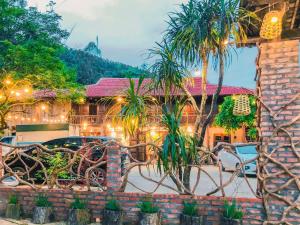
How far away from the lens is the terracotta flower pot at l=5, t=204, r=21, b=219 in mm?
5289

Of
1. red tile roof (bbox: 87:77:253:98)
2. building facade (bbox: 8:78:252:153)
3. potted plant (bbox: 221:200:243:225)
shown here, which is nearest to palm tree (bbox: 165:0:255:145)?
potted plant (bbox: 221:200:243:225)

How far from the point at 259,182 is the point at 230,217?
2.37ft

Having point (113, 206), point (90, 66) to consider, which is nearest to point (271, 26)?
point (113, 206)

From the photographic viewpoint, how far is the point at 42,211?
5098 millimetres

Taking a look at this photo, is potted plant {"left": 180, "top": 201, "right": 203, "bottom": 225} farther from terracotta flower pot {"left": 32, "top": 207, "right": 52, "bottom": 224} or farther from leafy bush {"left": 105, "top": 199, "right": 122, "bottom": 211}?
terracotta flower pot {"left": 32, "top": 207, "right": 52, "bottom": 224}

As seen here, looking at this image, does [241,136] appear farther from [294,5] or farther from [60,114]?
[294,5]

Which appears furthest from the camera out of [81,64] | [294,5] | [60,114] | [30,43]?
[81,64]

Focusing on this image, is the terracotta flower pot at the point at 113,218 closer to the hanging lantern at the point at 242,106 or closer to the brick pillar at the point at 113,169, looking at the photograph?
the brick pillar at the point at 113,169

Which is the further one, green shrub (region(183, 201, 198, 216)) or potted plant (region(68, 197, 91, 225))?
potted plant (region(68, 197, 91, 225))

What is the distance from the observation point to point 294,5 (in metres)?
4.30

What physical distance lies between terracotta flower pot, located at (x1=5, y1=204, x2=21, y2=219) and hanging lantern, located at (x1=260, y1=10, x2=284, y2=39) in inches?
202

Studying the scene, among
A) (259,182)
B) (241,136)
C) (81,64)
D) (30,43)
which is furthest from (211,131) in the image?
(81,64)

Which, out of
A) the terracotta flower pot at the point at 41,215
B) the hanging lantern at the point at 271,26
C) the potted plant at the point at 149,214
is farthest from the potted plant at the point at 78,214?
the hanging lantern at the point at 271,26

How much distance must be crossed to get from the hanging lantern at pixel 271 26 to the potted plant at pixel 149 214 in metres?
3.20
